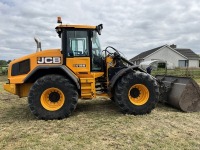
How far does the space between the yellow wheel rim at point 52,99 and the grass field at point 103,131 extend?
42cm

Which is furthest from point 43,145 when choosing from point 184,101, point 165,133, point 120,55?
point 184,101

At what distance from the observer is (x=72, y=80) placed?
648cm

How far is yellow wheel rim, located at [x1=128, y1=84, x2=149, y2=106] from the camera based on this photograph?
22.1ft

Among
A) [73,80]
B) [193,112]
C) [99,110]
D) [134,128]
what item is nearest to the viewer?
[134,128]

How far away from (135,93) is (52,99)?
2.21 metres

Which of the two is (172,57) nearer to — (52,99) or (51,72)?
(51,72)

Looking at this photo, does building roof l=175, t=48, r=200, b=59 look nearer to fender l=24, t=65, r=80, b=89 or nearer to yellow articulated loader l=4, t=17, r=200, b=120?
yellow articulated loader l=4, t=17, r=200, b=120

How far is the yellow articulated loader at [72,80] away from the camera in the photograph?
637 cm

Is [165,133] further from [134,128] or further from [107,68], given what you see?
[107,68]

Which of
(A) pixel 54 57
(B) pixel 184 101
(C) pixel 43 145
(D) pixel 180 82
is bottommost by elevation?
(C) pixel 43 145

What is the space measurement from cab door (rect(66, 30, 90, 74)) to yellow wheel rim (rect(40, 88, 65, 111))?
752mm

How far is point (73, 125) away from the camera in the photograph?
5742mm

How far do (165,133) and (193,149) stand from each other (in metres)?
0.87

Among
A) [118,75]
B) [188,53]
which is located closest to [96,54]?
[118,75]
